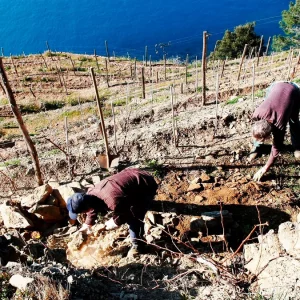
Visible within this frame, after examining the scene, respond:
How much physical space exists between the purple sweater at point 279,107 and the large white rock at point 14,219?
136 inches

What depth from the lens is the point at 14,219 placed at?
5.09m

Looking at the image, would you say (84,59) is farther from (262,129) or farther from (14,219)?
(262,129)

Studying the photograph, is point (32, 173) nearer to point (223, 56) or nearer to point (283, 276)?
point (283, 276)

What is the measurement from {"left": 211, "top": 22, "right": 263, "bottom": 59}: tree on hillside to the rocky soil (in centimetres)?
1854

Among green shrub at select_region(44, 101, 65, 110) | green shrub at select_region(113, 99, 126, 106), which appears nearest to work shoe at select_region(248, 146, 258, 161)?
green shrub at select_region(113, 99, 126, 106)

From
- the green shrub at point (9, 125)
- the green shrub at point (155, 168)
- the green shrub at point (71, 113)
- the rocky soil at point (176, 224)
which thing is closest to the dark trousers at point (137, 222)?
the rocky soil at point (176, 224)

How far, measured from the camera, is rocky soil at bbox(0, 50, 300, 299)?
3.27 metres

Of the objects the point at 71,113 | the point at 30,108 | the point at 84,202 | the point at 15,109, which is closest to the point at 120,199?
the point at 84,202

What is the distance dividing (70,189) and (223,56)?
2309 centimetres

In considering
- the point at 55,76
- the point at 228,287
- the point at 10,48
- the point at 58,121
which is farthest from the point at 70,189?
the point at 10,48

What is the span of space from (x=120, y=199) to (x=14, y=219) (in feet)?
6.40

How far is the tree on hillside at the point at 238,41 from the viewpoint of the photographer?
81.6 feet

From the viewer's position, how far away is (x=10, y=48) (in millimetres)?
43562

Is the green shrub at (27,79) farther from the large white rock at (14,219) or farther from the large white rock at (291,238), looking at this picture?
the large white rock at (291,238)
